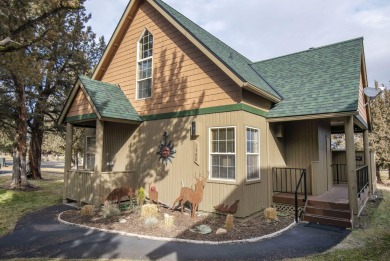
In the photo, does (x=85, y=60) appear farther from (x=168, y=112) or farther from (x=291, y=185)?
(x=291, y=185)

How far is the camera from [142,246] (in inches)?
245

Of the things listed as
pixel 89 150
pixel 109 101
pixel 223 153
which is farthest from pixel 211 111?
pixel 89 150

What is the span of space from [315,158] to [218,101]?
15.5 ft

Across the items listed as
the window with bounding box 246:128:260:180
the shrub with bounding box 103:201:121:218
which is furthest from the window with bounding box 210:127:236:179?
the shrub with bounding box 103:201:121:218

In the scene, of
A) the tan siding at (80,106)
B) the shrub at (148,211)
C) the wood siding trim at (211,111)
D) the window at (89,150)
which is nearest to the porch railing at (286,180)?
the wood siding trim at (211,111)

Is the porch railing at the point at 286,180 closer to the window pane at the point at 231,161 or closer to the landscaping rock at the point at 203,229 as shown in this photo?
the window pane at the point at 231,161

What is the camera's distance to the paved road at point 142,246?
568 centimetres

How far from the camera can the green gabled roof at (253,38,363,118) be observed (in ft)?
28.9

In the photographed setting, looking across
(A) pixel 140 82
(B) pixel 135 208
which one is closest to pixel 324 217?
(B) pixel 135 208

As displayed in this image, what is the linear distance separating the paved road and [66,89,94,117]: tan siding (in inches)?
184

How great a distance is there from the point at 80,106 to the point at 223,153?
6350mm

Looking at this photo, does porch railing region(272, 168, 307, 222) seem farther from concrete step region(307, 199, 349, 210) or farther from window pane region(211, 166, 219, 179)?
window pane region(211, 166, 219, 179)

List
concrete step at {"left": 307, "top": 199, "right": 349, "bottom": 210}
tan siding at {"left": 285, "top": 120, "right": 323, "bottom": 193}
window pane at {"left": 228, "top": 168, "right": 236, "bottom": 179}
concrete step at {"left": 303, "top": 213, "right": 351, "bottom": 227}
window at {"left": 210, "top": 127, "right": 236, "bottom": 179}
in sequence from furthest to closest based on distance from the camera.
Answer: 1. tan siding at {"left": 285, "top": 120, "right": 323, "bottom": 193}
2. window at {"left": 210, "top": 127, "right": 236, "bottom": 179}
3. window pane at {"left": 228, "top": 168, "right": 236, "bottom": 179}
4. concrete step at {"left": 307, "top": 199, "right": 349, "bottom": 210}
5. concrete step at {"left": 303, "top": 213, "right": 351, "bottom": 227}

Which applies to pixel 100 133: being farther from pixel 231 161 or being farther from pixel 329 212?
pixel 329 212
